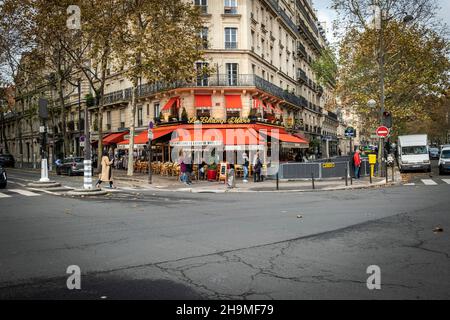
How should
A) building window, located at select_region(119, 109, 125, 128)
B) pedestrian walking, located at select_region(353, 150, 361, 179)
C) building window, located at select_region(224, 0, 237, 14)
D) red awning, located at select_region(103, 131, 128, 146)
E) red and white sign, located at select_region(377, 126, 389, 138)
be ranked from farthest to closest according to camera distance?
building window, located at select_region(119, 109, 125, 128) → red awning, located at select_region(103, 131, 128, 146) → building window, located at select_region(224, 0, 237, 14) → pedestrian walking, located at select_region(353, 150, 361, 179) → red and white sign, located at select_region(377, 126, 389, 138)

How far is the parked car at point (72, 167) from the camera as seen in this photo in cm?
2852

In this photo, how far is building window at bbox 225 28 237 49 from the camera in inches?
1251

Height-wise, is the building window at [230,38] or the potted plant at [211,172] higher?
the building window at [230,38]

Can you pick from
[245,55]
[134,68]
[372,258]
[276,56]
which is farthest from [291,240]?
[276,56]

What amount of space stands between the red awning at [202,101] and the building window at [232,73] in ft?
7.31

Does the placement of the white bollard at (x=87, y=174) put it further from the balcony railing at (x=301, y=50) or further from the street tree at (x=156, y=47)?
the balcony railing at (x=301, y=50)

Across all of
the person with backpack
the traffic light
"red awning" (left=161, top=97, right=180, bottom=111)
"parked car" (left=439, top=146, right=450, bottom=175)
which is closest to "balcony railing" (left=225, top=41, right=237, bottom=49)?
"red awning" (left=161, top=97, right=180, bottom=111)

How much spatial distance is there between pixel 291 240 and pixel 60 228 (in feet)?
14.9

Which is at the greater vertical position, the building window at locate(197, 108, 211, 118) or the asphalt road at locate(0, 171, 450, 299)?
the building window at locate(197, 108, 211, 118)

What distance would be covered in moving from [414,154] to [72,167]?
928 inches

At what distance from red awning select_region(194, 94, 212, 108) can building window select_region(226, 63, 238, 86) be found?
2.23 metres

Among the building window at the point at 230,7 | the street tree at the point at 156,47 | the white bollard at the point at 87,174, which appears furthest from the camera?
A: the building window at the point at 230,7

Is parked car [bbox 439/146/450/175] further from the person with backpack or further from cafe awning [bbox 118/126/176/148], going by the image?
cafe awning [bbox 118/126/176/148]

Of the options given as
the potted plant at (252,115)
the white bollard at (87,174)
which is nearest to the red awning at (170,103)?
the potted plant at (252,115)
